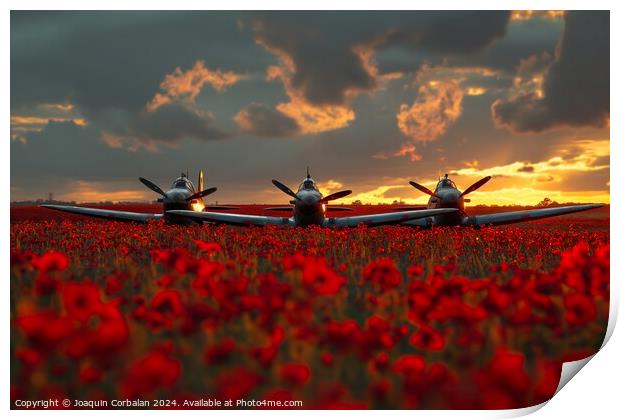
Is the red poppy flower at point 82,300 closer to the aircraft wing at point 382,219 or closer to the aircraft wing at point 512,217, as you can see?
the aircraft wing at point 382,219

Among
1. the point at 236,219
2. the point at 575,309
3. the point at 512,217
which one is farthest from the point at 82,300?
the point at 512,217

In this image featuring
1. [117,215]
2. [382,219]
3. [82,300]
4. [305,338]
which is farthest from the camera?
[117,215]

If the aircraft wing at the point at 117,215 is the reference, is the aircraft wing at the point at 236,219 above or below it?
below

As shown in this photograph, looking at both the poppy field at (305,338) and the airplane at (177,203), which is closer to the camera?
the poppy field at (305,338)

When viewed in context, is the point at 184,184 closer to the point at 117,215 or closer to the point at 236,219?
the point at 236,219

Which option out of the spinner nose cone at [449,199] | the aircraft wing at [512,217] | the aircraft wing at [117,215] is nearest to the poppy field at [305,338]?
the aircraft wing at [512,217]

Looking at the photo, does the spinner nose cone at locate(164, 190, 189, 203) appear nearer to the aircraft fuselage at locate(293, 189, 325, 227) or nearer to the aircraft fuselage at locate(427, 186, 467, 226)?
the aircraft fuselage at locate(293, 189, 325, 227)

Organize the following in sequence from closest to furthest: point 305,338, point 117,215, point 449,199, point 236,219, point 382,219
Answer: point 305,338
point 382,219
point 449,199
point 236,219
point 117,215

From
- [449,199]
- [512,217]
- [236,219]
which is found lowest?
[512,217]

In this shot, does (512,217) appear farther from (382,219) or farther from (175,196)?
(175,196)

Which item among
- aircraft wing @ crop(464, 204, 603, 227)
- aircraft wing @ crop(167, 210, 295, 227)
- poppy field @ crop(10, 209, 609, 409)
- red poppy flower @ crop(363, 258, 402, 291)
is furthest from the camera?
aircraft wing @ crop(167, 210, 295, 227)

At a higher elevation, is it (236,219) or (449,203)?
(449,203)

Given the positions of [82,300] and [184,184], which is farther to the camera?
[184,184]

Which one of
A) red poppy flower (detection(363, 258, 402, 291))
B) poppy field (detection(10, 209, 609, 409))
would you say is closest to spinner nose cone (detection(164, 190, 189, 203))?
poppy field (detection(10, 209, 609, 409))
